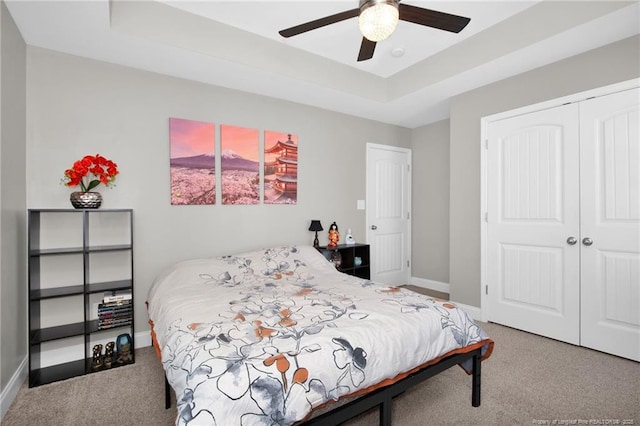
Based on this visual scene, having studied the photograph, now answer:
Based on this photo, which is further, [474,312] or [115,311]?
[474,312]

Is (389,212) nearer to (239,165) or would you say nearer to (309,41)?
(239,165)

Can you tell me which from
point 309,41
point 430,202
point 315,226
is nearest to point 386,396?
point 315,226

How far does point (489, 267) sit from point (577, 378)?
1.32m

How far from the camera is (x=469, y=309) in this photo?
3605mm

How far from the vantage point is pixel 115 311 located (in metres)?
2.61

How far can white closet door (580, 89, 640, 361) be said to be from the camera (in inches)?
98.3

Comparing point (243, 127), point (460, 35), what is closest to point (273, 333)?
point (243, 127)

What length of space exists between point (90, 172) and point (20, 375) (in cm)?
155

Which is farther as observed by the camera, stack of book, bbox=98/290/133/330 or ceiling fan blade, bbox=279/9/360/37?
stack of book, bbox=98/290/133/330

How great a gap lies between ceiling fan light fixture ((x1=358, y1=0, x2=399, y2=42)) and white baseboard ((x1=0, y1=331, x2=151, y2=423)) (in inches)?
121

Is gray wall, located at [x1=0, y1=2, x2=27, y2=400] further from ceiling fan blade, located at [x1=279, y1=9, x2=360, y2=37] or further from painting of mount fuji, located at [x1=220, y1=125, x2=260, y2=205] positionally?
ceiling fan blade, located at [x1=279, y1=9, x2=360, y2=37]

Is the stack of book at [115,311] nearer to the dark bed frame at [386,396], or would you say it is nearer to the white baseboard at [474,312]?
the dark bed frame at [386,396]

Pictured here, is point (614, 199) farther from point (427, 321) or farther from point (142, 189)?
point (142, 189)

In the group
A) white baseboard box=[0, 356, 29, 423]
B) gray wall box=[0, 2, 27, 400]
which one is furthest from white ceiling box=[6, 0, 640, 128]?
white baseboard box=[0, 356, 29, 423]
